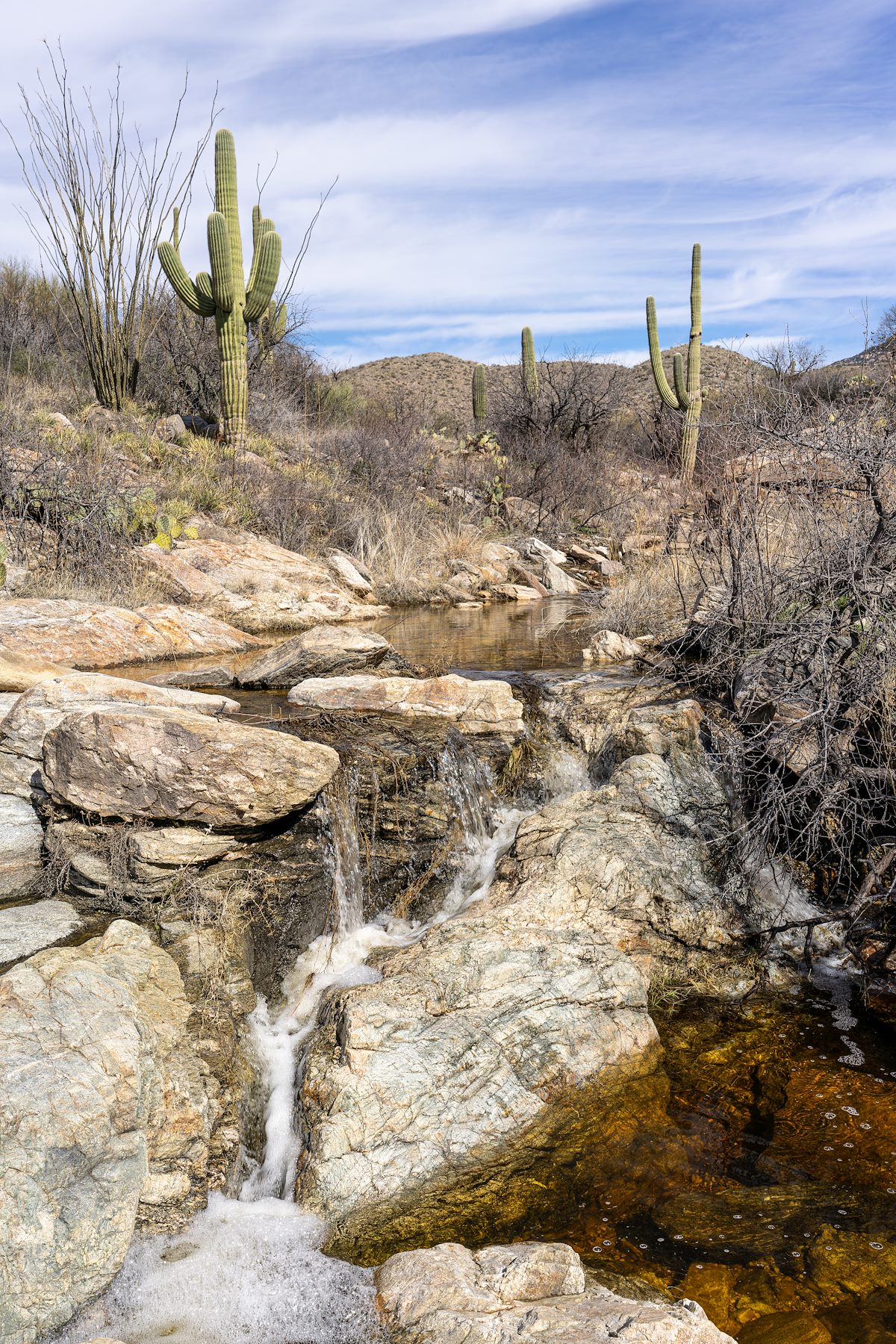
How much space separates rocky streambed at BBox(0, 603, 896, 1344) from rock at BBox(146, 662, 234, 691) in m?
1.24

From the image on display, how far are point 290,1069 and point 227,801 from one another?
4.12 ft

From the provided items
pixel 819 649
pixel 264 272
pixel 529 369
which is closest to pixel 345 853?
pixel 819 649

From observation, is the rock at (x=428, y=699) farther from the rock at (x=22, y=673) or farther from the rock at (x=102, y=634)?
the rock at (x=102, y=634)

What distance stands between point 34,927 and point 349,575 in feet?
27.0

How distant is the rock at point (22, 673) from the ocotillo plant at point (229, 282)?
8.42 meters

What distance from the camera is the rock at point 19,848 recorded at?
4441mm

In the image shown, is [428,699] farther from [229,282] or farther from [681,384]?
[681,384]

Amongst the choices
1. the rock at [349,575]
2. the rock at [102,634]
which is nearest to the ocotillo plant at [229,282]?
the rock at [349,575]

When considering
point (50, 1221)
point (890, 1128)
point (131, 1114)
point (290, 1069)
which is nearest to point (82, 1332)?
point (50, 1221)

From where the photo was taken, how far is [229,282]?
13906 mm

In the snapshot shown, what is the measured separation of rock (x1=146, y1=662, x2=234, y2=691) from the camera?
7.04 meters

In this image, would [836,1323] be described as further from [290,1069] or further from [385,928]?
[385,928]

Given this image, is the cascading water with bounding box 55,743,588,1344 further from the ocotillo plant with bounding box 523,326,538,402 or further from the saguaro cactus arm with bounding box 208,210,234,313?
the ocotillo plant with bounding box 523,326,538,402

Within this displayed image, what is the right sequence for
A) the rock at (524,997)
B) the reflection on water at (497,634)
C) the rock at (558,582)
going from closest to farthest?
the rock at (524,997)
the reflection on water at (497,634)
the rock at (558,582)
